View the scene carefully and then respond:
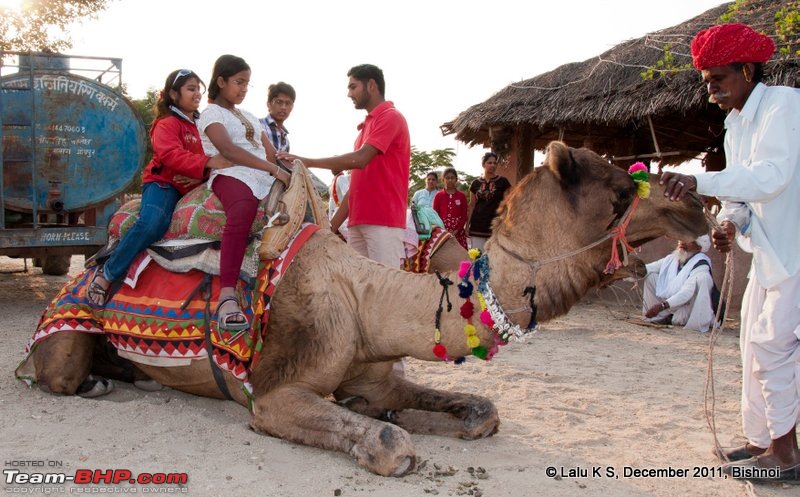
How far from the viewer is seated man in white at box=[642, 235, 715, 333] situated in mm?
8664

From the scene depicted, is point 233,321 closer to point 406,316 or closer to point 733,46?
point 406,316

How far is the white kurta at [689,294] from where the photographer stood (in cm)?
865

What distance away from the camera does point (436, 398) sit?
4.20 metres

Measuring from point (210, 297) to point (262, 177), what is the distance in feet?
2.59

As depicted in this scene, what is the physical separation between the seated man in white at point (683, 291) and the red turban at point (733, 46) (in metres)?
5.20

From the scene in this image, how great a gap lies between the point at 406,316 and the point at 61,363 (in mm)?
2266

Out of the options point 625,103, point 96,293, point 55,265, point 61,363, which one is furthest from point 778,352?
point 55,265

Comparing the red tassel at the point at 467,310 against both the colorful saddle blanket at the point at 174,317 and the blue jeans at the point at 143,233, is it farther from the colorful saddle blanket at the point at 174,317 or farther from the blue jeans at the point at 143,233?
the blue jeans at the point at 143,233

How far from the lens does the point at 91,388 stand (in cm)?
439

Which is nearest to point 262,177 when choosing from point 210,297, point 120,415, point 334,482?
point 210,297

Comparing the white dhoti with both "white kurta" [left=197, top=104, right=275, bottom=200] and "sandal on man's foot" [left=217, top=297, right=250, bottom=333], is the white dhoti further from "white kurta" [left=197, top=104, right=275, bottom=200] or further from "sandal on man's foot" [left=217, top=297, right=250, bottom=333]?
"sandal on man's foot" [left=217, top=297, right=250, bottom=333]

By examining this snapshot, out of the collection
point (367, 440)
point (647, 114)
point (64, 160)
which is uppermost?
point (647, 114)

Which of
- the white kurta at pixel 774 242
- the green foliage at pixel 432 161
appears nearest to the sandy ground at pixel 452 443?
the white kurta at pixel 774 242

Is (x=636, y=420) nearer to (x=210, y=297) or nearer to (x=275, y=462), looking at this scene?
(x=275, y=462)
